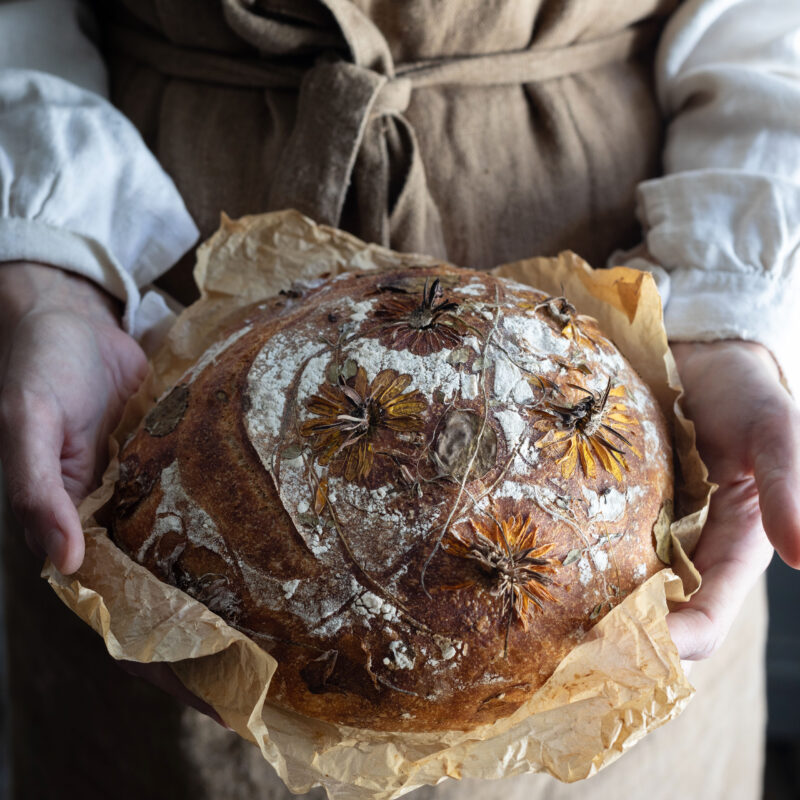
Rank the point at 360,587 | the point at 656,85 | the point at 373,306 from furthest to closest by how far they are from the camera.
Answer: the point at 656,85
the point at 373,306
the point at 360,587

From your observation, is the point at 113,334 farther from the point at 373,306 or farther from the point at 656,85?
the point at 656,85

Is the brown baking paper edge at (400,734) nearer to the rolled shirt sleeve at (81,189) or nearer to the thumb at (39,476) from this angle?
the thumb at (39,476)

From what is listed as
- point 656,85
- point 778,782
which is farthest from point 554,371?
point 778,782

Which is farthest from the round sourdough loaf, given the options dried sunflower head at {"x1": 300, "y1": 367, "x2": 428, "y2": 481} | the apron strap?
the apron strap

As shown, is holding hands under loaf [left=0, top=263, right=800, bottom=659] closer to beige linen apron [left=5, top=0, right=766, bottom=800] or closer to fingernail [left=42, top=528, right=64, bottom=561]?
fingernail [left=42, top=528, right=64, bottom=561]

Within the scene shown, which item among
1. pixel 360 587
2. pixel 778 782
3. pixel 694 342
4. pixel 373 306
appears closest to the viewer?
pixel 360 587

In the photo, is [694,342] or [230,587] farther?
[694,342]

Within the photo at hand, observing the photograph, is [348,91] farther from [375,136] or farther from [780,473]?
[780,473]

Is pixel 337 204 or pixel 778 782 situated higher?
pixel 337 204
